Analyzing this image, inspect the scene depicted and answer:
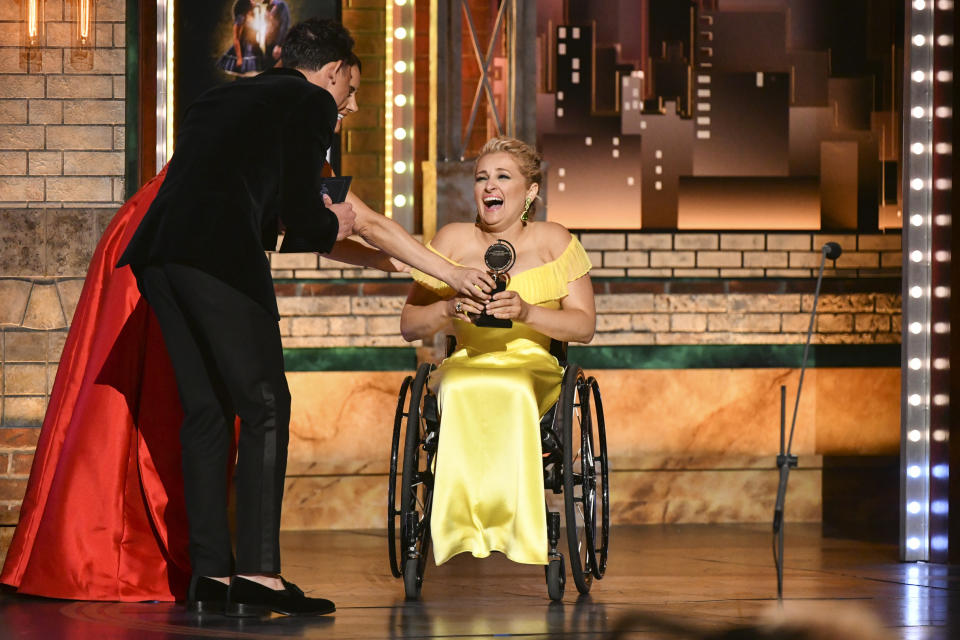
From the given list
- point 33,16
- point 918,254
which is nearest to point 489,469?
point 918,254

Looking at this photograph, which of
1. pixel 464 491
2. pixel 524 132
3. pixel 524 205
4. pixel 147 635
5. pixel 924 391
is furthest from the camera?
pixel 524 132

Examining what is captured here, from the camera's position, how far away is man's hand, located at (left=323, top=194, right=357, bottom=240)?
3.86m

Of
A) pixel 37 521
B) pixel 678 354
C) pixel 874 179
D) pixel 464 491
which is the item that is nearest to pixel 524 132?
pixel 678 354

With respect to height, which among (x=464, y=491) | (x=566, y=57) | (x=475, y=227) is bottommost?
(x=464, y=491)

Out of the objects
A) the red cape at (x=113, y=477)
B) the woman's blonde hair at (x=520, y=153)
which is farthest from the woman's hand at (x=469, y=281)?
the red cape at (x=113, y=477)

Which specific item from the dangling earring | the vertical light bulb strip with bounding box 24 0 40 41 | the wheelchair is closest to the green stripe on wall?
the vertical light bulb strip with bounding box 24 0 40 41

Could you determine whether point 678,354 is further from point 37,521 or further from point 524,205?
point 37,521

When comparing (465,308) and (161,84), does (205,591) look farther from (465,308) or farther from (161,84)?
(161,84)

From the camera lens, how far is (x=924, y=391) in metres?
4.96

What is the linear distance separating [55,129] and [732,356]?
10.2ft

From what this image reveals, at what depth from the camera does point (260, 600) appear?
3611 mm

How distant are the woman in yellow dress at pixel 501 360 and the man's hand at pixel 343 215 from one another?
1.52 feet

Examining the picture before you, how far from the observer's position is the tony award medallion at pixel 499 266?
13.7 ft

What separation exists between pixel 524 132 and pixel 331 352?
4.19 feet
